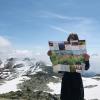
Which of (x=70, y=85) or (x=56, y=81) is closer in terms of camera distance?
(x=70, y=85)

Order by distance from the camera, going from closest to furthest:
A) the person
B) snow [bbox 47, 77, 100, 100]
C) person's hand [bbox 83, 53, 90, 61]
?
person's hand [bbox 83, 53, 90, 61], the person, snow [bbox 47, 77, 100, 100]

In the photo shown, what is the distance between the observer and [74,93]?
15.5 m

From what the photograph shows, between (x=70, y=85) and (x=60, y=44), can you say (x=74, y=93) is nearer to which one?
(x=70, y=85)

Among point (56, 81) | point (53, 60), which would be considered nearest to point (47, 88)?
point (56, 81)

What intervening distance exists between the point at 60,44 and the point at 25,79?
317 ft

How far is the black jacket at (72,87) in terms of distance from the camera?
15.4 m

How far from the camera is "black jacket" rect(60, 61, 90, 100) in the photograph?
15.4 meters

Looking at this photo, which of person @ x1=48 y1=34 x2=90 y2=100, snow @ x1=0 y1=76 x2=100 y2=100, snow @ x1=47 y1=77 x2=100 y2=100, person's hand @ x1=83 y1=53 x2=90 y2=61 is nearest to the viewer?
person's hand @ x1=83 y1=53 x2=90 y2=61

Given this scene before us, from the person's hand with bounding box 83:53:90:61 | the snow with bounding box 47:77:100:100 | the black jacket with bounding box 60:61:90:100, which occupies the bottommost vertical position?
the snow with bounding box 47:77:100:100

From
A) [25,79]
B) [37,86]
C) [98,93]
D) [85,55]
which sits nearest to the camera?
[85,55]

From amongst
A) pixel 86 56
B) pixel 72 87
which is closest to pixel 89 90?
pixel 72 87

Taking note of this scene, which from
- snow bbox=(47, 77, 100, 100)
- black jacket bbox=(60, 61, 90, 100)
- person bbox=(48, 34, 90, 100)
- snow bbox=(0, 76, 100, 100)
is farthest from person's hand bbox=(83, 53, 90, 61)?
snow bbox=(0, 76, 100, 100)

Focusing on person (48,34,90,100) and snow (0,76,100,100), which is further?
snow (0,76,100,100)

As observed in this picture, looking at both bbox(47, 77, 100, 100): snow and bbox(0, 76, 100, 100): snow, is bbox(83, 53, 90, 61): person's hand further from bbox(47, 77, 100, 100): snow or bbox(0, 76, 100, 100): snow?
bbox(0, 76, 100, 100): snow
